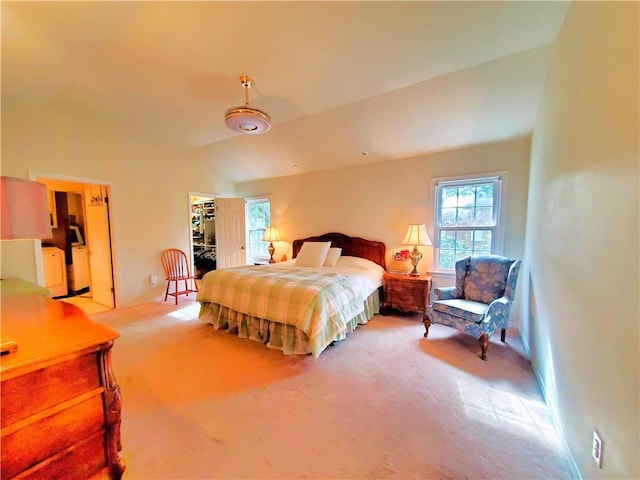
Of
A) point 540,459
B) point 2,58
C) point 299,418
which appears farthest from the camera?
point 2,58

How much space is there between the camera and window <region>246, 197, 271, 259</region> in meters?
5.73

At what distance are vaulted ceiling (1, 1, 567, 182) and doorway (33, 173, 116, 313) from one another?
1.43m

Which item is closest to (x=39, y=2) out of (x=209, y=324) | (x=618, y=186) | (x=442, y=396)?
(x=209, y=324)

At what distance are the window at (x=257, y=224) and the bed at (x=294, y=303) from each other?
2222 mm

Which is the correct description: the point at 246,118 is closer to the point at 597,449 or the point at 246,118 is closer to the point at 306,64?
the point at 306,64

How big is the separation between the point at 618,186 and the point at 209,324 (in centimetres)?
386

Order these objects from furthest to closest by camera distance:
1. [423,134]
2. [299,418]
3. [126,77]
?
[423,134] < [126,77] < [299,418]

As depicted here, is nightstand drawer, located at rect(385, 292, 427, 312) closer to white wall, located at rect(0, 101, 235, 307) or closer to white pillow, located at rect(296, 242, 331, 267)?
white pillow, located at rect(296, 242, 331, 267)

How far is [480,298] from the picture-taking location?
2961 millimetres

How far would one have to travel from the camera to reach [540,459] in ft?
4.82

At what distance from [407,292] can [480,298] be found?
89cm

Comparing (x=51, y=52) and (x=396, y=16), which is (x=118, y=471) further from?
(x=51, y=52)

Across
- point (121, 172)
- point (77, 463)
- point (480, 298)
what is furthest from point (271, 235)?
point (77, 463)

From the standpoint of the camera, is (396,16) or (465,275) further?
(465,275)
